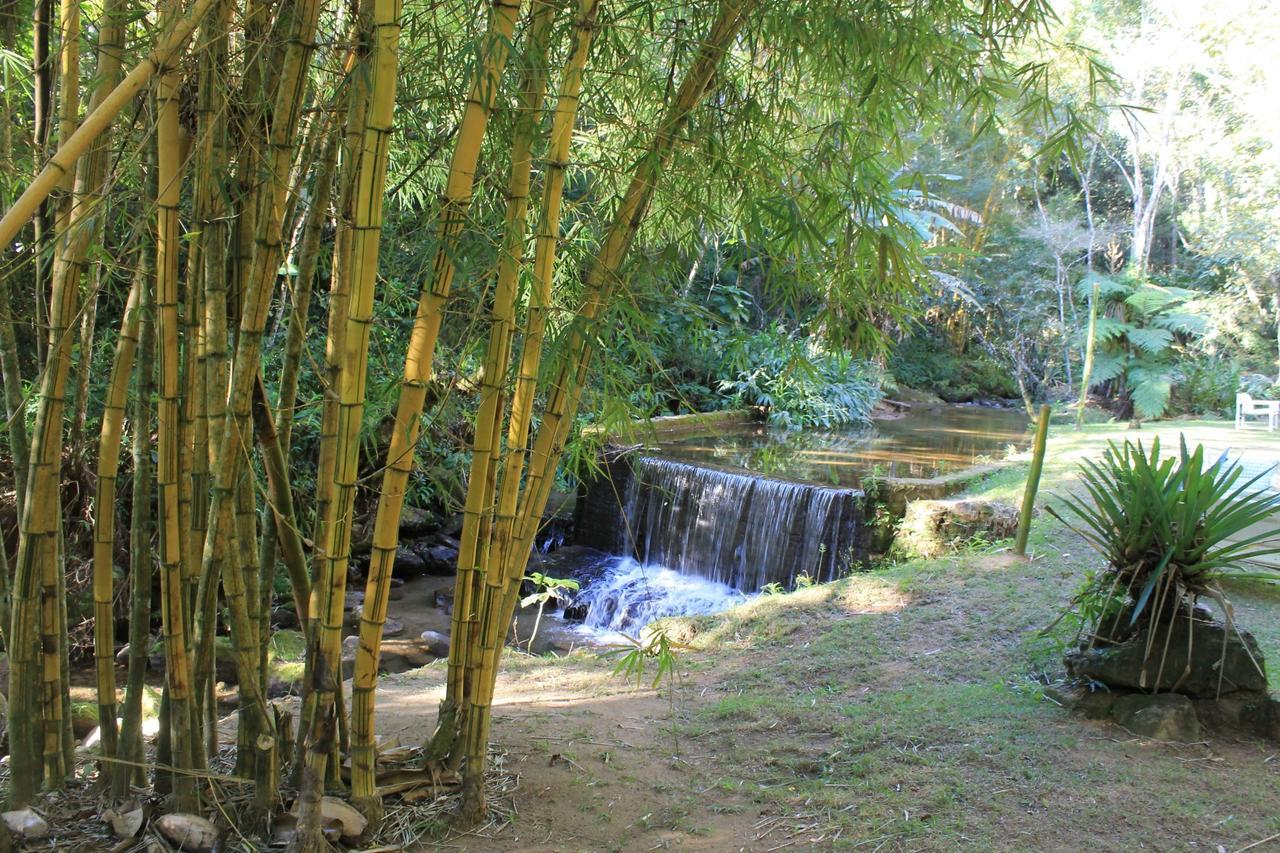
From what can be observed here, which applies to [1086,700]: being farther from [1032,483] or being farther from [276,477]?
[276,477]

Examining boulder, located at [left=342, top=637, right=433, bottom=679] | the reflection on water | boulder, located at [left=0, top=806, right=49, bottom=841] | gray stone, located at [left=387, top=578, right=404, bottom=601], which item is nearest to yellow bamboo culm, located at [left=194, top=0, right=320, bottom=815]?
boulder, located at [left=0, top=806, right=49, bottom=841]

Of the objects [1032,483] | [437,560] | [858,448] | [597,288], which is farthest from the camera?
[858,448]

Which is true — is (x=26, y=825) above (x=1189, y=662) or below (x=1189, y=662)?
below

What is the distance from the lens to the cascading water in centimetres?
719

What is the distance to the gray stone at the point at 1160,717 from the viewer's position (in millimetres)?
2904

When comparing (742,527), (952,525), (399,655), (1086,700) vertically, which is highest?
(952,525)

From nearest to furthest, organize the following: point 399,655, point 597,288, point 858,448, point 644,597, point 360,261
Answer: point 360,261 → point 597,288 → point 399,655 → point 644,597 → point 858,448

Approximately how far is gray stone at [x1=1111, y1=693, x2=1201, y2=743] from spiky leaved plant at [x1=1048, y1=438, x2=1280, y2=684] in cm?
8

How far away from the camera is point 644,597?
737 cm

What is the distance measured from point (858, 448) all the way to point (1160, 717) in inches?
328

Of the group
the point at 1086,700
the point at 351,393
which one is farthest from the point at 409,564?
the point at 351,393

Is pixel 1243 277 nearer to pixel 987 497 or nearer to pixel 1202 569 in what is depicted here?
pixel 987 497

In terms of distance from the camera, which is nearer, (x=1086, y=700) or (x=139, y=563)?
(x=139, y=563)

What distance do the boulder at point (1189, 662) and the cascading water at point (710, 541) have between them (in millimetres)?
3848
